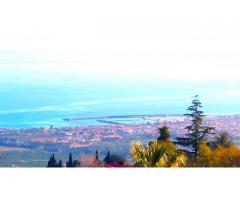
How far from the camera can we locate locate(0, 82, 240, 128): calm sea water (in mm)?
6672

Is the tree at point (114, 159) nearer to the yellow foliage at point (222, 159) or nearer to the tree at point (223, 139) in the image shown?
the yellow foliage at point (222, 159)

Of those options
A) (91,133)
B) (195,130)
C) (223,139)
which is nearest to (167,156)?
(91,133)

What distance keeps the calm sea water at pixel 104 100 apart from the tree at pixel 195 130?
110 millimetres

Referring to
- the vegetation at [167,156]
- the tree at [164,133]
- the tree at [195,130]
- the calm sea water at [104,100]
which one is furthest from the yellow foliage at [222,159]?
the tree at [195,130]

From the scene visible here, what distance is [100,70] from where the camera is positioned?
668 centimetres

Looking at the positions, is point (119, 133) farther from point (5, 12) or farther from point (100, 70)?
point (5, 12)

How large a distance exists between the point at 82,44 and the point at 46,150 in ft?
7.30

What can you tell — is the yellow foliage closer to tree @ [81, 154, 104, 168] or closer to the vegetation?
the vegetation

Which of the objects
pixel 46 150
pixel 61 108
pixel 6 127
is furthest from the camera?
pixel 61 108

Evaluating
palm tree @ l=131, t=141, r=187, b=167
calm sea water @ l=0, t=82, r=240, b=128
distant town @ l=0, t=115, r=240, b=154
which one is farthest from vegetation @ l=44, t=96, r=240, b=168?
calm sea water @ l=0, t=82, r=240, b=128

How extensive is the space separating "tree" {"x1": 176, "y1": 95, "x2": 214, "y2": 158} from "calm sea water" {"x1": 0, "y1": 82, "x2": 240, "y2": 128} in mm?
110
